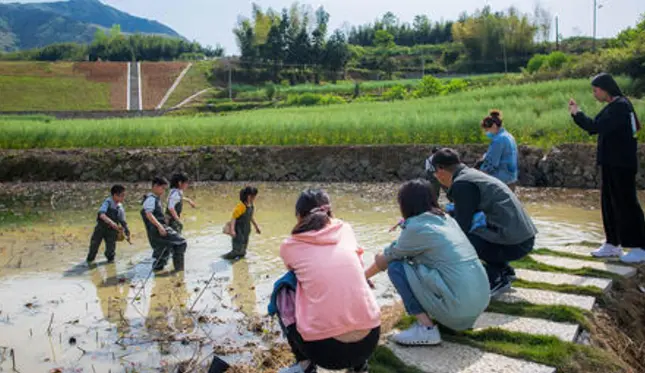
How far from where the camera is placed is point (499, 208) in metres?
4.41

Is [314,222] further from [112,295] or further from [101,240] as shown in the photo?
[101,240]

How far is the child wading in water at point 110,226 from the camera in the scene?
7398mm

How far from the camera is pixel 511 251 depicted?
4.64 metres

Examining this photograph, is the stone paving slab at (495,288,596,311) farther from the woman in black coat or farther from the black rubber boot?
the black rubber boot

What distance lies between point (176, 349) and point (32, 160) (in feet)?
42.3

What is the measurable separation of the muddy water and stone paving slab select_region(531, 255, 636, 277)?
1.55 metres

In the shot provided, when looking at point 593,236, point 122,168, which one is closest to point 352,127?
point 122,168

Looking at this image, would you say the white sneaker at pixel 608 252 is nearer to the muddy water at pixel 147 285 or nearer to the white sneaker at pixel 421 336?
the muddy water at pixel 147 285

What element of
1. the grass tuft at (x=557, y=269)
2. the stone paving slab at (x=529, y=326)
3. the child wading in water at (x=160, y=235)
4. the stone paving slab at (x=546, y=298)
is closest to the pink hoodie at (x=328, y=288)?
the stone paving slab at (x=529, y=326)

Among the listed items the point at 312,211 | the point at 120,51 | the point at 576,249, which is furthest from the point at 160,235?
the point at 120,51

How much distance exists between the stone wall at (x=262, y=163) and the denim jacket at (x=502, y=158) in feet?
21.9

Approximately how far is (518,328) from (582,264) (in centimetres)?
190

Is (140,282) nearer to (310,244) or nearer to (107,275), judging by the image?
(107,275)

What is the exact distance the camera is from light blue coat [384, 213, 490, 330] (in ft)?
11.9
